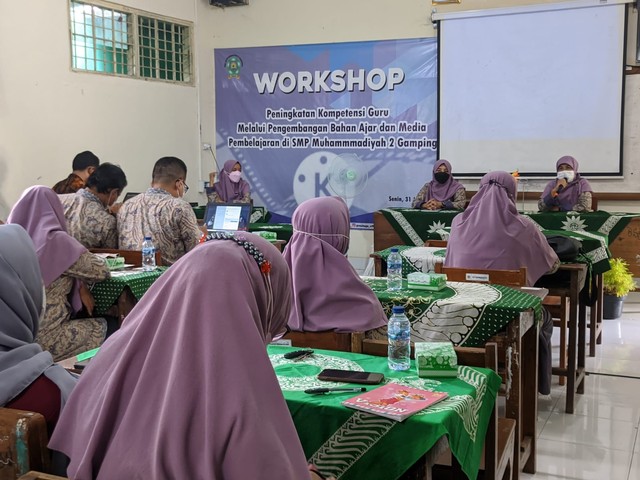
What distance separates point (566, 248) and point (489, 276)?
34.0 inches

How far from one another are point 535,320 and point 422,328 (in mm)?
459

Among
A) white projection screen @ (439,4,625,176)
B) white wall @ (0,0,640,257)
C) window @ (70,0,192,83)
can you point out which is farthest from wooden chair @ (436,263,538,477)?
window @ (70,0,192,83)

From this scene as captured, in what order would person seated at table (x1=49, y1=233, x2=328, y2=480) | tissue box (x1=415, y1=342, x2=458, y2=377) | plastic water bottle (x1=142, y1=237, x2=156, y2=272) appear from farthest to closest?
plastic water bottle (x1=142, y1=237, x2=156, y2=272) → tissue box (x1=415, y1=342, x2=458, y2=377) → person seated at table (x1=49, y1=233, x2=328, y2=480)

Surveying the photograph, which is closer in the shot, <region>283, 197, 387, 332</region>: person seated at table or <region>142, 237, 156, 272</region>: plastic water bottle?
<region>283, 197, 387, 332</region>: person seated at table

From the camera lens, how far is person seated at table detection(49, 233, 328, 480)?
1153mm

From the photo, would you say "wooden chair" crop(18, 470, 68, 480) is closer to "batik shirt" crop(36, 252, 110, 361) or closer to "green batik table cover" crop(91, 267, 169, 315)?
"batik shirt" crop(36, 252, 110, 361)

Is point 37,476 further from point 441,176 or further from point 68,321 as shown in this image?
point 441,176

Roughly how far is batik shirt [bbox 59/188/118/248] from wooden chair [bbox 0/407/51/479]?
292 cm

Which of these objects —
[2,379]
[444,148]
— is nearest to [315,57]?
[444,148]

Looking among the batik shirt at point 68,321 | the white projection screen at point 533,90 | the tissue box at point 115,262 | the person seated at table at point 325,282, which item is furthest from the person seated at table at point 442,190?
the person seated at table at point 325,282

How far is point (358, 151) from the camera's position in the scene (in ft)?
27.8

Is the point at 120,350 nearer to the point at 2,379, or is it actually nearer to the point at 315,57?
the point at 2,379

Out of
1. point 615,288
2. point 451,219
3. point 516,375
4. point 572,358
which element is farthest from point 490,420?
point 451,219

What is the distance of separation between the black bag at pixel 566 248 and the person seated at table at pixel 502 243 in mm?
161
